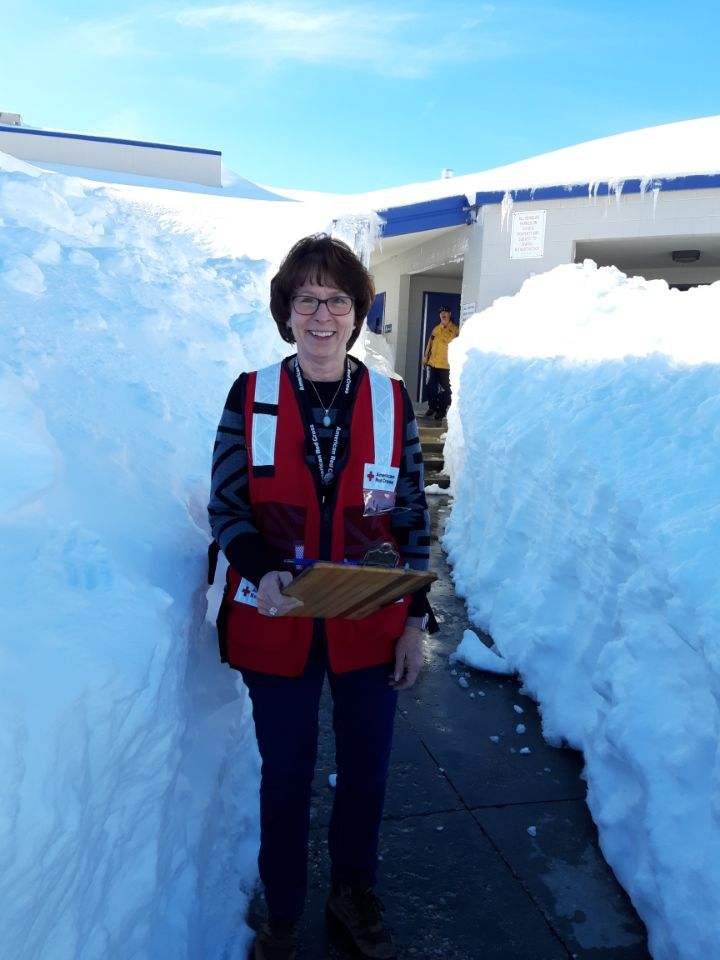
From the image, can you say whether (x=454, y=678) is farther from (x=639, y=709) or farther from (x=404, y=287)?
(x=404, y=287)

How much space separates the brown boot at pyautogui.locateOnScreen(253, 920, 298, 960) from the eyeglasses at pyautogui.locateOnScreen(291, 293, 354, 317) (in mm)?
1699

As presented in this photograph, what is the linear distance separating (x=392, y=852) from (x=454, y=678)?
4.90 feet

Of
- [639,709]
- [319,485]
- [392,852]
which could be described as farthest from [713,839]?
[319,485]

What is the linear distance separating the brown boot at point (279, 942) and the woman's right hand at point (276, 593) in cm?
99

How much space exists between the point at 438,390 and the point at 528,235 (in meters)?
2.83

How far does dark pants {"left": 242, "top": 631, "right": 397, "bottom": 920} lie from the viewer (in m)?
1.95

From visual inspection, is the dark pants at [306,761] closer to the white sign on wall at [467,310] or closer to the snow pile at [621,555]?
the snow pile at [621,555]

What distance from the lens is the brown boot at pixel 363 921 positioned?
221cm

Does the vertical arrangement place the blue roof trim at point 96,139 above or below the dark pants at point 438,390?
above

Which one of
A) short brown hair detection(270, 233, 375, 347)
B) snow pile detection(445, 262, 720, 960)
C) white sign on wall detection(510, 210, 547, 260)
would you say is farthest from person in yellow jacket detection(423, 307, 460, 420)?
short brown hair detection(270, 233, 375, 347)

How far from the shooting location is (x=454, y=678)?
4.18 meters

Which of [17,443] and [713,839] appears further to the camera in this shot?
[713,839]

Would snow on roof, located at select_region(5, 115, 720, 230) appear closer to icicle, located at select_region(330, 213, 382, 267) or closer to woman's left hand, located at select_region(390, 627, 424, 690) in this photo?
icicle, located at select_region(330, 213, 382, 267)

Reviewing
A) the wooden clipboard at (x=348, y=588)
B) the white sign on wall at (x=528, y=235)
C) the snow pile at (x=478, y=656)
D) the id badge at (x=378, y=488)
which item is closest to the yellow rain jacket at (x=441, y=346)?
the white sign on wall at (x=528, y=235)
